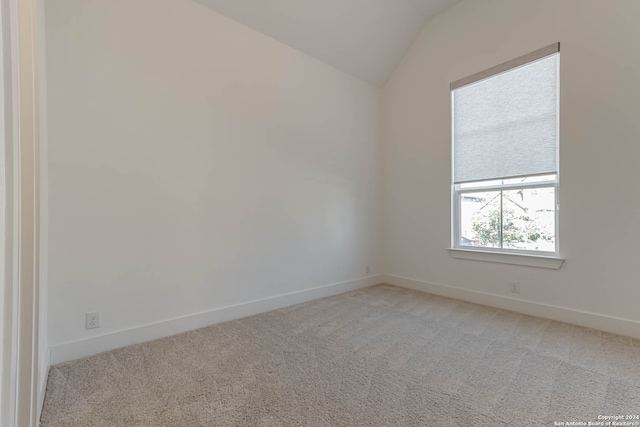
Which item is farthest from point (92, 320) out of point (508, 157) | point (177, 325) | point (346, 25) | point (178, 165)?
point (508, 157)

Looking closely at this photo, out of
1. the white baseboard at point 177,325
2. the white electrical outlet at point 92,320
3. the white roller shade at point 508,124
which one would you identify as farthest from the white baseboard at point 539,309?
the white electrical outlet at point 92,320

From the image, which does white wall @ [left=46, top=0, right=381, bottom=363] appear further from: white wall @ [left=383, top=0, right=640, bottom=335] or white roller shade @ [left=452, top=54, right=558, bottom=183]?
white roller shade @ [left=452, top=54, right=558, bottom=183]

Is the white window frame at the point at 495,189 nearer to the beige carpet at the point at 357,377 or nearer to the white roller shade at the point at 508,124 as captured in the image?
the white roller shade at the point at 508,124

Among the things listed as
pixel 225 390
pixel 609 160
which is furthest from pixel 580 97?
pixel 225 390

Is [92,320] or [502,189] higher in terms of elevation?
[502,189]

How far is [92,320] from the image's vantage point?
2.11 meters

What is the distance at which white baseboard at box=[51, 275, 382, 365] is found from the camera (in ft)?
6.68

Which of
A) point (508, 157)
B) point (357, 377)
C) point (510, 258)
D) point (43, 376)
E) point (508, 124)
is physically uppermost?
point (508, 124)

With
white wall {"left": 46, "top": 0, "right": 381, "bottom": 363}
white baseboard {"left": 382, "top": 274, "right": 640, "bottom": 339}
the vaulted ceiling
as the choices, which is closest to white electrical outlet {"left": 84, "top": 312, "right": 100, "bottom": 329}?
white wall {"left": 46, "top": 0, "right": 381, "bottom": 363}

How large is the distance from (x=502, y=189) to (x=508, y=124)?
695mm

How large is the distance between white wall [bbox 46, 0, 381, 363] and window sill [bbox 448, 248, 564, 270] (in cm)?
151

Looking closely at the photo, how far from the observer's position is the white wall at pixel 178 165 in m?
2.04

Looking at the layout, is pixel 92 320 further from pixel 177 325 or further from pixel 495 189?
pixel 495 189

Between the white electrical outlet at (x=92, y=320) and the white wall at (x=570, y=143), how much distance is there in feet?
11.3
